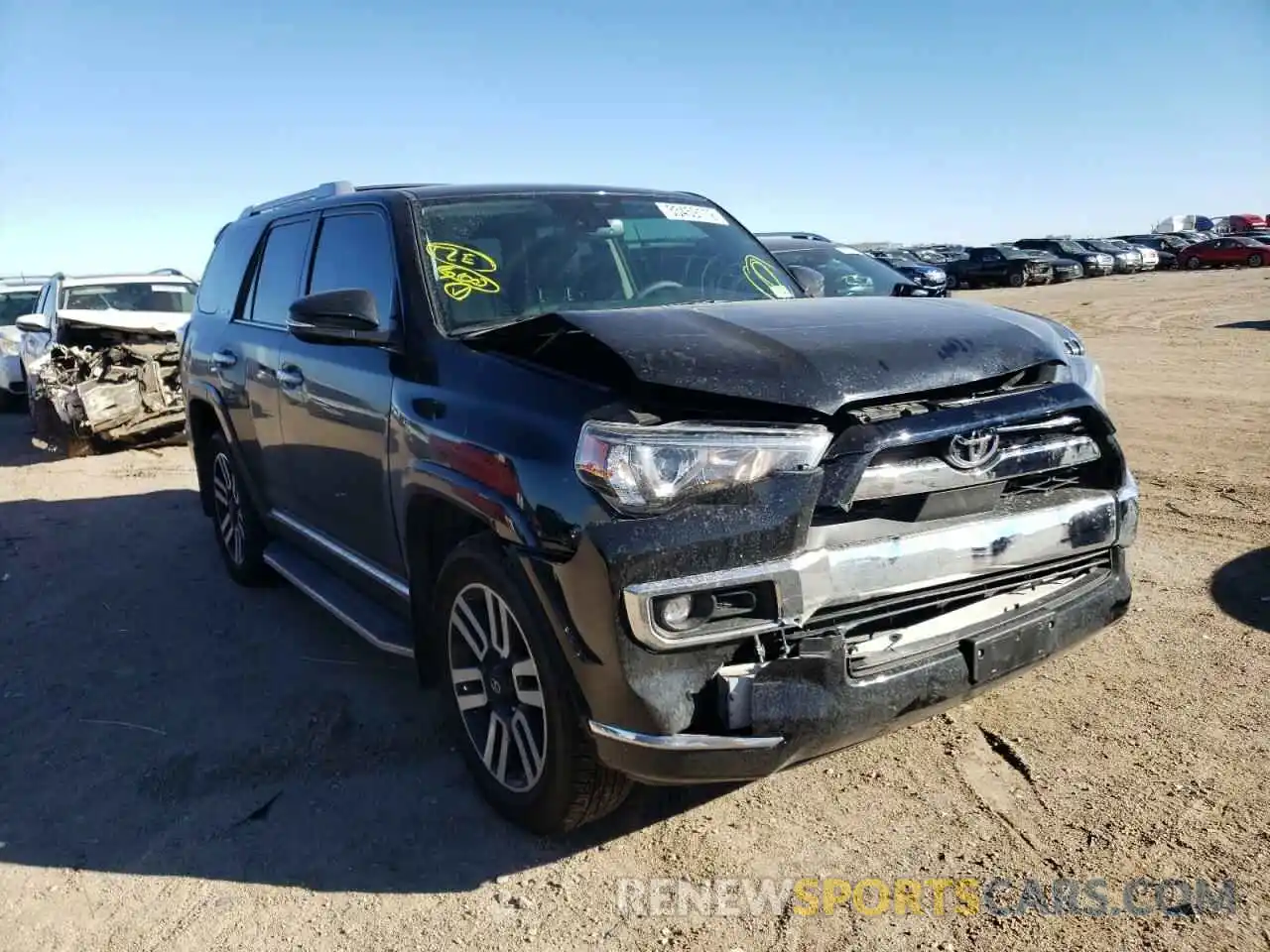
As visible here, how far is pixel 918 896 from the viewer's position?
270cm

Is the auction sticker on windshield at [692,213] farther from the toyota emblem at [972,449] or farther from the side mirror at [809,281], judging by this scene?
the toyota emblem at [972,449]

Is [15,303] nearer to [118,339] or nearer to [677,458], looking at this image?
[118,339]

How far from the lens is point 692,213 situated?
4.66 meters

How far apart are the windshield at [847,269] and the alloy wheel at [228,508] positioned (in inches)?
237

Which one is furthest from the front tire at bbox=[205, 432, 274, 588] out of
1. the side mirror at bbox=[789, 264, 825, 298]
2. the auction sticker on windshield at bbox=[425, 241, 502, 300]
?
the side mirror at bbox=[789, 264, 825, 298]

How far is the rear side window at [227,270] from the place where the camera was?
5387 millimetres

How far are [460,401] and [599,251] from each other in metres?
1.18

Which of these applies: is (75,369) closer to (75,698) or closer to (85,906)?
(75,698)

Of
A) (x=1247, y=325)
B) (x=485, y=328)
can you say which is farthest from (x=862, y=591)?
(x=1247, y=325)

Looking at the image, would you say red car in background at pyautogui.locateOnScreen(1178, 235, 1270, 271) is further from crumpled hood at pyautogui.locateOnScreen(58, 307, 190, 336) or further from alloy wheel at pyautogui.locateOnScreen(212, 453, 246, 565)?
alloy wheel at pyautogui.locateOnScreen(212, 453, 246, 565)

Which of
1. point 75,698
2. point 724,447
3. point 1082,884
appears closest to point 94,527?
point 75,698

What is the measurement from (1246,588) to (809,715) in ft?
10.3

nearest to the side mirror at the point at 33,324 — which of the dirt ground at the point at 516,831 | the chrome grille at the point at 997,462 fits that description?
the dirt ground at the point at 516,831

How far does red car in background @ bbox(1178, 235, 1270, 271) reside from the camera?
3928 centimetres
